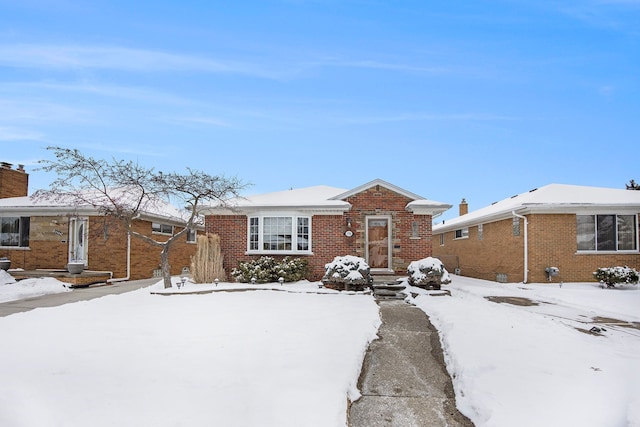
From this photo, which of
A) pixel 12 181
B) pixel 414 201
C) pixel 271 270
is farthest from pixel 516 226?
pixel 12 181

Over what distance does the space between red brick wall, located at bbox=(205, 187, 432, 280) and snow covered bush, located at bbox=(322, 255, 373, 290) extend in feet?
7.62

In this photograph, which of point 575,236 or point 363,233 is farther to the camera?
point 363,233

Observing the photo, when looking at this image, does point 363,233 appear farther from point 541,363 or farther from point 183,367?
point 183,367

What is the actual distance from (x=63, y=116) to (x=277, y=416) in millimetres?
12828

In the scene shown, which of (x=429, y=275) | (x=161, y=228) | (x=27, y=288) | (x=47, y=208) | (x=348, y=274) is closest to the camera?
→ (x=348, y=274)

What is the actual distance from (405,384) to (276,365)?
1.75 m

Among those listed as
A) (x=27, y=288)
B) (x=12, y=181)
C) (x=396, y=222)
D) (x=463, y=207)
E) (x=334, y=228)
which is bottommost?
(x=27, y=288)

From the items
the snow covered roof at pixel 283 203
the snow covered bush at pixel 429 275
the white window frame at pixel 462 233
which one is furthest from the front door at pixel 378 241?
the white window frame at pixel 462 233

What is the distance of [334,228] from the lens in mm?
14945

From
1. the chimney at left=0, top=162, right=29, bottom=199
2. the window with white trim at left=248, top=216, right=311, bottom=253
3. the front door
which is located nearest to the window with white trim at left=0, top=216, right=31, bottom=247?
the chimney at left=0, top=162, right=29, bottom=199

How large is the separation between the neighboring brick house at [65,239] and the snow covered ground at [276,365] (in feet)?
26.2

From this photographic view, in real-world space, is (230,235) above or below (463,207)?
below

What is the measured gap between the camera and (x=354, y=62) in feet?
43.3

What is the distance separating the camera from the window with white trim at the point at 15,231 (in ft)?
58.1
